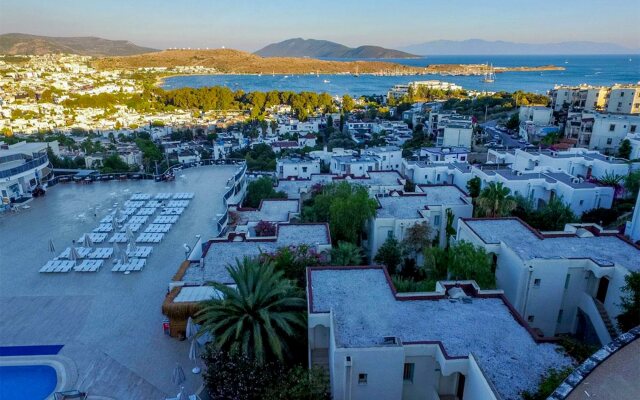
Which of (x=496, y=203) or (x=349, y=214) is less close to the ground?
(x=496, y=203)

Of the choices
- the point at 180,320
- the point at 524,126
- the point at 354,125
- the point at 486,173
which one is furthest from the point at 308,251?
the point at 354,125

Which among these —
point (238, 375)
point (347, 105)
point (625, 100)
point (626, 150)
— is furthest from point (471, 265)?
point (347, 105)

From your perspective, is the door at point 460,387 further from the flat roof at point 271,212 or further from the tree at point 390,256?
the flat roof at point 271,212

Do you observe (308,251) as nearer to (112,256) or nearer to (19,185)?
(112,256)

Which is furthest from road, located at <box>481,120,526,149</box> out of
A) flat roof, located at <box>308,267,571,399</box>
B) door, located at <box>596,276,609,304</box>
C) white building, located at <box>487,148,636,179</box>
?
flat roof, located at <box>308,267,571,399</box>

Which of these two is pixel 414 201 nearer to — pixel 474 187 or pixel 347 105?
pixel 474 187

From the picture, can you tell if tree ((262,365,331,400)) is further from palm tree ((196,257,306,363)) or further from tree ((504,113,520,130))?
tree ((504,113,520,130))

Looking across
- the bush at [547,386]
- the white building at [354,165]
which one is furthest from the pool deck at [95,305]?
the white building at [354,165]
